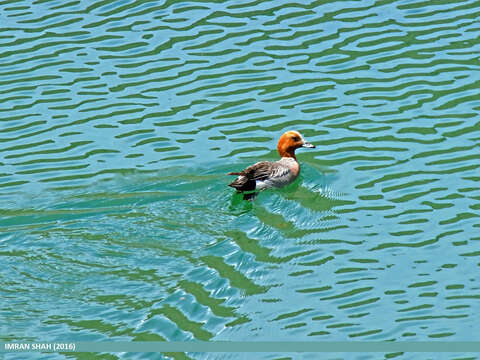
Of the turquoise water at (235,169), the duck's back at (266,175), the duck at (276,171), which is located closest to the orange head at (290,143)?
the duck at (276,171)

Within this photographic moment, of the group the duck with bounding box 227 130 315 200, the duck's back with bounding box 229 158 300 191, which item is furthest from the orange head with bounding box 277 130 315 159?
the duck's back with bounding box 229 158 300 191

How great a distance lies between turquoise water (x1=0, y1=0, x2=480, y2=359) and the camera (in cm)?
1201

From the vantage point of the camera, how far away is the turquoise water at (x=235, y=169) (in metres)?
12.0

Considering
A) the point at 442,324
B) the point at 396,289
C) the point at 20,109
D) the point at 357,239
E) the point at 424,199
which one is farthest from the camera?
Result: the point at 20,109

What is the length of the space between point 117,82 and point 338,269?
→ 707 cm

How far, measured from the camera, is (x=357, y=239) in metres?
13.6

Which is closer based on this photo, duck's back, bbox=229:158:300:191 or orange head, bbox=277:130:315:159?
duck's back, bbox=229:158:300:191

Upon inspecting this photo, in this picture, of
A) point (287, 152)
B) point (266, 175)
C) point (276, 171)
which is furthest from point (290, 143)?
point (266, 175)

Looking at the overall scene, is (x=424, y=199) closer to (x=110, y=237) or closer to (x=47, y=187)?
(x=110, y=237)

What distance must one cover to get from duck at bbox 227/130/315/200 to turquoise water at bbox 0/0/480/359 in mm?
204

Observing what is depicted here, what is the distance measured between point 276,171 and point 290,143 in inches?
29.1

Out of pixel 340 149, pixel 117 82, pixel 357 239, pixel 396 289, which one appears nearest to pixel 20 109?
pixel 117 82

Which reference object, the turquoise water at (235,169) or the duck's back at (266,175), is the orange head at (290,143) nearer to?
the duck's back at (266,175)

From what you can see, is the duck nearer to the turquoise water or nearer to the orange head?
the orange head
